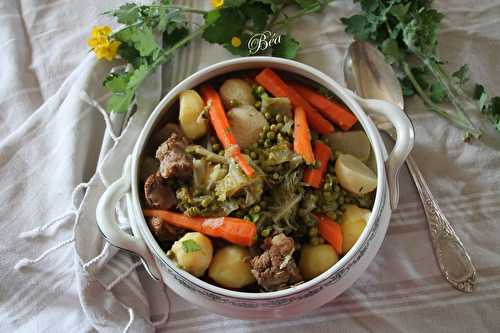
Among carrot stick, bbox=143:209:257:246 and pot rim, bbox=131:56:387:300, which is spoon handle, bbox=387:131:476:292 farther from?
carrot stick, bbox=143:209:257:246

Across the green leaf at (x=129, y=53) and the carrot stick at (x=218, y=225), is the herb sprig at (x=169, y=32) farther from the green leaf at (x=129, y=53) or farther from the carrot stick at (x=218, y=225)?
the carrot stick at (x=218, y=225)

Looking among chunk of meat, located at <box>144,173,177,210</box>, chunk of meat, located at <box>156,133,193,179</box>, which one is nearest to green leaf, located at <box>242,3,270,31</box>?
chunk of meat, located at <box>156,133,193,179</box>

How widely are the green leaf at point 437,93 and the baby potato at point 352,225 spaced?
0.60 metres

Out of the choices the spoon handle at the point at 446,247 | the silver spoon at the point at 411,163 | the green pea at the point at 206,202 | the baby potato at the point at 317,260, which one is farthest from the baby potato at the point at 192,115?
the spoon handle at the point at 446,247

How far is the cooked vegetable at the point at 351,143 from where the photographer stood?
65.1 inches

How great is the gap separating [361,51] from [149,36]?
29.7 inches

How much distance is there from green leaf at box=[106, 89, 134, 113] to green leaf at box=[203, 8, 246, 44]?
0.34m

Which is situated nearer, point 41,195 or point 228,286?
point 228,286

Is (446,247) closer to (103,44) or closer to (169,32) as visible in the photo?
(169,32)

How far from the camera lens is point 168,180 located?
1597 mm

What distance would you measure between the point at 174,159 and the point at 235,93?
34 cm

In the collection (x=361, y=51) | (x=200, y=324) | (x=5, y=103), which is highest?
(x=361, y=51)

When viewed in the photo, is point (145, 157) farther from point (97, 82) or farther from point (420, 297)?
point (420, 297)

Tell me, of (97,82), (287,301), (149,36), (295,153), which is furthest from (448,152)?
(97,82)
